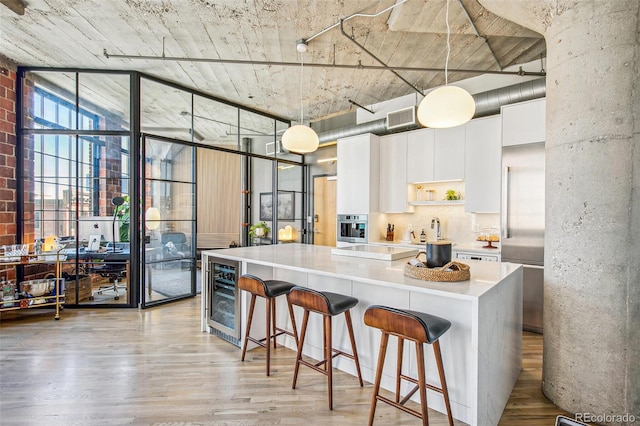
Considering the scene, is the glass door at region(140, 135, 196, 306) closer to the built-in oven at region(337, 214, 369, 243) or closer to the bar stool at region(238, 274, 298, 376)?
the bar stool at region(238, 274, 298, 376)

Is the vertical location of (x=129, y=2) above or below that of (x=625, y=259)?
above

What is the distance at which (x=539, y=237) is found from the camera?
343 cm

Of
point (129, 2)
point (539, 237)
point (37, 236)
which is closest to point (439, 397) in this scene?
point (539, 237)

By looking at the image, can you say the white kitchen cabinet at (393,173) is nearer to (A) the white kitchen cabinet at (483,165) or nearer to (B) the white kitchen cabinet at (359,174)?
(B) the white kitchen cabinet at (359,174)

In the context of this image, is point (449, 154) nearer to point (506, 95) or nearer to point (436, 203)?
point (436, 203)

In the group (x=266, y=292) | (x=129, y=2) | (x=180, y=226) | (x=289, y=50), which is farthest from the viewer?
(x=180, y=226)

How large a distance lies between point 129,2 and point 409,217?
451 centimetres

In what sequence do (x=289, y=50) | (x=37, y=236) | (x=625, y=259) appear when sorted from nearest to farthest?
(x=625, y=259), (x=289, y=50), (x=37, y=236)

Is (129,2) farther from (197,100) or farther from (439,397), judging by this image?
(439,397)

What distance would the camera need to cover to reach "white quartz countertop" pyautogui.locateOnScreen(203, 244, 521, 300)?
180 centimetres

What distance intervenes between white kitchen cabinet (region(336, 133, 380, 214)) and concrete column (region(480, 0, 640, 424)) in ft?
9.71

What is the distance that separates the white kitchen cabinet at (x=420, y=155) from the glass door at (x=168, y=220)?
345cm

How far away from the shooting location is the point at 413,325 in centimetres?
170

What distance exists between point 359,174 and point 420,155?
1019 millimetres
